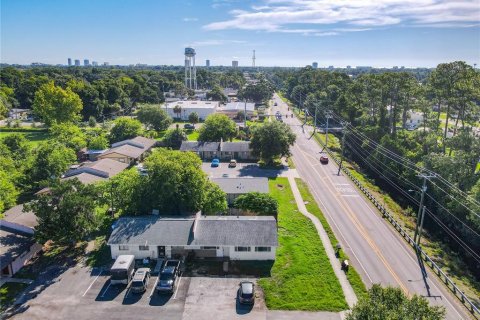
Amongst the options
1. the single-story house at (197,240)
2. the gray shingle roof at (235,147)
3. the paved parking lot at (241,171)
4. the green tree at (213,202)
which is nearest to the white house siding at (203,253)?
the single-story house at (197,240)

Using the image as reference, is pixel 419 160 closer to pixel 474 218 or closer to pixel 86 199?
pixel 474 218

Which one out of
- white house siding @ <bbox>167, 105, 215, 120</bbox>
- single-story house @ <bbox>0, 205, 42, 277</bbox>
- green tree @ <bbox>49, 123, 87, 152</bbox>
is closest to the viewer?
single-story house @ <bbox>0, 205, 42, 277</bbox>

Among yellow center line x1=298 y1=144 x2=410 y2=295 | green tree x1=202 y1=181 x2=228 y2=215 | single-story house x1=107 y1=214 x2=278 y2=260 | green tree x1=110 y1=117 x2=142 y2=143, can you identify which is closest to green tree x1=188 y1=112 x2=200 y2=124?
green tree x1=110 y1=117 x2=142 y2=143

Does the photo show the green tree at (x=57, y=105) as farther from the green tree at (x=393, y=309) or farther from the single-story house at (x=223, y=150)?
the green tree at (x=393, y=309)

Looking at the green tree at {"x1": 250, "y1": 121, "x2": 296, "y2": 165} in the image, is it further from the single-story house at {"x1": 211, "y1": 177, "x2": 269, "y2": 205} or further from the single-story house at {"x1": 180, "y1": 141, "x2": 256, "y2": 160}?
the single-story house at {"x1": 211, "y1": 177, "x2": 269, "y2": 205}

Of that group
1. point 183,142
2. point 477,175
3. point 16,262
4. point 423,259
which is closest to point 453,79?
point 477,175
